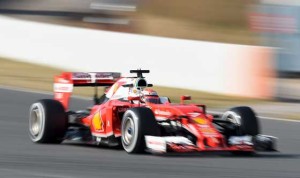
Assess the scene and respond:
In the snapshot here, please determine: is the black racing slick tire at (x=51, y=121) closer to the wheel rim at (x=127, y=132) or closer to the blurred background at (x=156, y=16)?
the wheel rim at (x=127, y=132)

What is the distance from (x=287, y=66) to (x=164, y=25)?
16223mm

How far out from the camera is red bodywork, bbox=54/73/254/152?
10289mm

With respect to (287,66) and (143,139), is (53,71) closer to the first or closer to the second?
(287,66)

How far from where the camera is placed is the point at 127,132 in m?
10.7

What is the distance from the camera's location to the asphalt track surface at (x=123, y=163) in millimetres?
9117

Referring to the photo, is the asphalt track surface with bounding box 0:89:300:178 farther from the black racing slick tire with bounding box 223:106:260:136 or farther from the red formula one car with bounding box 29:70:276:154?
the black racing slick tire with bounding box 223:106:260:136

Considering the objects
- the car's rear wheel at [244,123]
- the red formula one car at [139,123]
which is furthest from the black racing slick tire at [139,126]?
the car's rear wheel at [244,123]

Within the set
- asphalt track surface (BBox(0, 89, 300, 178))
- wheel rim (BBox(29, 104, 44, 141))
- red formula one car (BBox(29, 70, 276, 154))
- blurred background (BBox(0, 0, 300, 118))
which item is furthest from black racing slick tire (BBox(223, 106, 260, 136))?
blurred background (BBox(0, 0, 300, 118))

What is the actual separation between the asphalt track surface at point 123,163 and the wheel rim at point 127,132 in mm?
169

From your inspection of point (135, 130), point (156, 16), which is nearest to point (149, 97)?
point (135, 130)

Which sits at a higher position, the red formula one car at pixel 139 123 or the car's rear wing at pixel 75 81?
the car's rear wing at pixel 75 81

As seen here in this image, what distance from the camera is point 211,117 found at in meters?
10.9

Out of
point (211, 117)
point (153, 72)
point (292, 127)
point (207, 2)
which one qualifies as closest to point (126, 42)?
point (153, 72)

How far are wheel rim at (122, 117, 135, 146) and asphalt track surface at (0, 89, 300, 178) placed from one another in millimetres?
169
